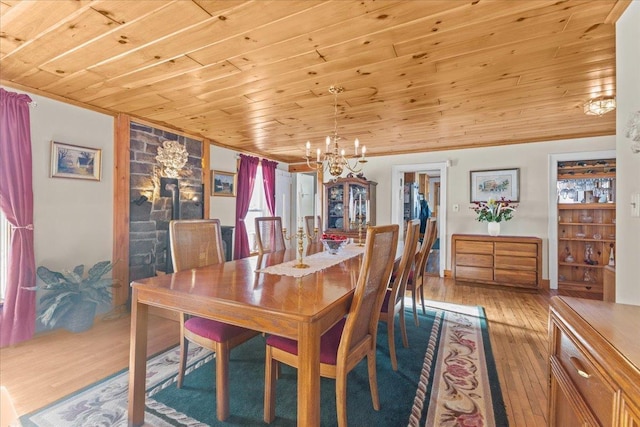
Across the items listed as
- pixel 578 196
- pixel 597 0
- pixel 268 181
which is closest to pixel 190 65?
pixel 597 0

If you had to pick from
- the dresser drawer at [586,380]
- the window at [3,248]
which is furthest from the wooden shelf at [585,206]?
the window at [3,248]

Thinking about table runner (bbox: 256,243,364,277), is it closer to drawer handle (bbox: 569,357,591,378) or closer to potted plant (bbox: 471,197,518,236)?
drawer handle (bbox: 569,357,591,378)

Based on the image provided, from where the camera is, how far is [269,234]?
124 inches

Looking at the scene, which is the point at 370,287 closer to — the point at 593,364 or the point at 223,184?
the point at 593,364

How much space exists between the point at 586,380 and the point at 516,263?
3759 mm

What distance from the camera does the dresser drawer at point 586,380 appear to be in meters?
0.72

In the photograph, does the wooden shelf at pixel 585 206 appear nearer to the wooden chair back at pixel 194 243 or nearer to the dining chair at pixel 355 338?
the dining chair at pixel 355 338

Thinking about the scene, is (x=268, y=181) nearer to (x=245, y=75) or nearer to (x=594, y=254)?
(x=245, y=75)

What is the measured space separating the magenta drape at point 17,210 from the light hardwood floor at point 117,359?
7.7 inches

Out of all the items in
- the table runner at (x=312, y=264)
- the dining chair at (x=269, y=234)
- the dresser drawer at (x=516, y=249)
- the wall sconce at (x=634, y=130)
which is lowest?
the dresser drawer at (x=516, y=249)

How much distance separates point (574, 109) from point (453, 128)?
116cm

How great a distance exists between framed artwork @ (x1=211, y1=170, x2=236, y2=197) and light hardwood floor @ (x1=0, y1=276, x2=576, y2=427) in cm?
208

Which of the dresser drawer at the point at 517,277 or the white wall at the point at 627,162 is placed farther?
the dresser drawer at the point at 517,277

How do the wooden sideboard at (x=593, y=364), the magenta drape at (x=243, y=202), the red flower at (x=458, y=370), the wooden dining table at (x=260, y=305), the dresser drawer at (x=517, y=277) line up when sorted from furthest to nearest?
the magenta drape at (x=243, y=202) → the dresser drawer at (x=517, y=277) → the red flower at (x=458, y=370) → the wooden dining table at (x=260, y=305) → the wooden sideboard at (x=593, y=364)
